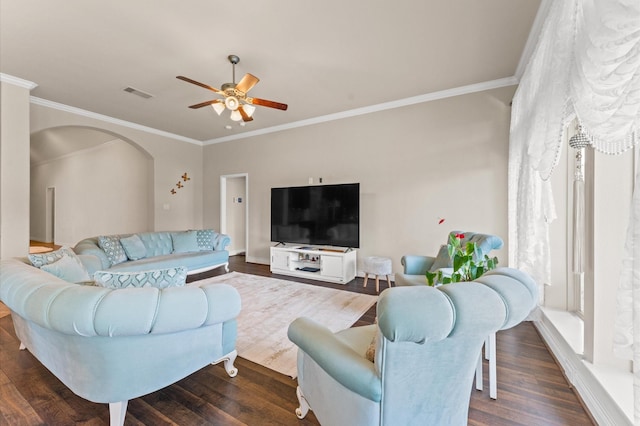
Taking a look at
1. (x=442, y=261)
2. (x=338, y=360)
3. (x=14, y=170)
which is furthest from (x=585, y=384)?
(x=14, y=170)

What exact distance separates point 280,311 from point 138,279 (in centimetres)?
180

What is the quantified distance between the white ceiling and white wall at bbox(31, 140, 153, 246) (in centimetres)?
282

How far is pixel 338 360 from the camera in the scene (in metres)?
1.08

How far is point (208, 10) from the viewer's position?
2.33 metres

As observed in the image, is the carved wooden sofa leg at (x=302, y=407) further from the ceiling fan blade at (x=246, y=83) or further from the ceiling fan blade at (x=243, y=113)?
the ceiling fan blade at (x=243, y=113)

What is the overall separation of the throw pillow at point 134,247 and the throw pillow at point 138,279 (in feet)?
9.62

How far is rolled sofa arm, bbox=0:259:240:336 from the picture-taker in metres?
1.23

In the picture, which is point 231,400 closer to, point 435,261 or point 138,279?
point 138,279

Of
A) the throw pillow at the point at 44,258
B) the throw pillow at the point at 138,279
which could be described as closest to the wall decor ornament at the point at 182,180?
the throw pillow at the point at 44,258

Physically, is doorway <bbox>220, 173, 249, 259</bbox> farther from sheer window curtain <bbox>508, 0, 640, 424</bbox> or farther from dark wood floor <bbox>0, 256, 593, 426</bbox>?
sheer window curtain <bbox>508, 0, 640, 424</bbox>

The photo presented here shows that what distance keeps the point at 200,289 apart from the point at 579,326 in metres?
3.04

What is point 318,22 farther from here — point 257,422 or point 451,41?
point 257,422

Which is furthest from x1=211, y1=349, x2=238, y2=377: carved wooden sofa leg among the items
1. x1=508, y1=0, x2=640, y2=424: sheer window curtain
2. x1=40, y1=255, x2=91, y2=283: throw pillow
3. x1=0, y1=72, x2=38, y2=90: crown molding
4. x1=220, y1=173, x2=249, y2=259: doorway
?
x1=220, y1=173, x2=249, y2=259: doorway

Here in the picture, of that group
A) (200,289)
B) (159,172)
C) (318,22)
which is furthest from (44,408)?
(159,172)
